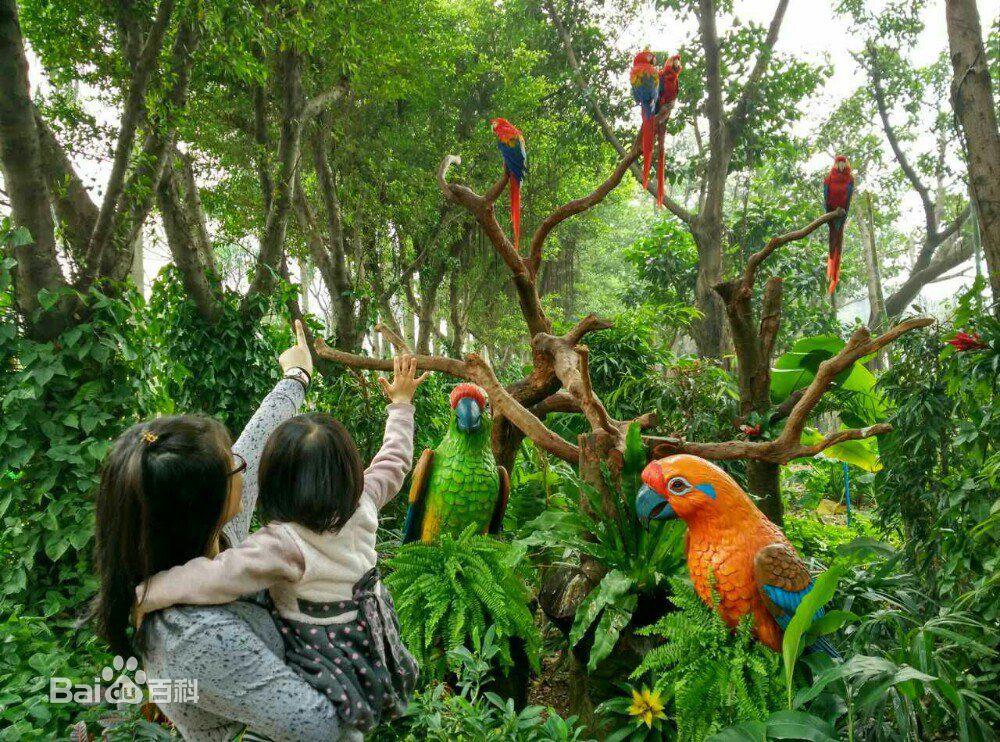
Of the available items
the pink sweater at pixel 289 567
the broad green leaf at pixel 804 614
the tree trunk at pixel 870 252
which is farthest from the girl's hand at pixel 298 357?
the tree trunk at pixel 870 252

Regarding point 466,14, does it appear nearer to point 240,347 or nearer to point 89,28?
point 89,28

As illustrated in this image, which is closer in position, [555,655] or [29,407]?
[29,407]

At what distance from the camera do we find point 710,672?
6.19 ft

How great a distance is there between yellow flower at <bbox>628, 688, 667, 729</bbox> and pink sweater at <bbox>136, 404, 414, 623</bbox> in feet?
3.70

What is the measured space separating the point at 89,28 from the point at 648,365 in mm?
4291

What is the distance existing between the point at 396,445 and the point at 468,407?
134 centimetres

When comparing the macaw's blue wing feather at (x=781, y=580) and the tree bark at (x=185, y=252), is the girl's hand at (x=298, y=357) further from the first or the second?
the tree bark at (x=185, y=252)

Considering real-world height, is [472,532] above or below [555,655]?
above

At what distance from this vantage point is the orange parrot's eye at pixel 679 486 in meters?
2.07

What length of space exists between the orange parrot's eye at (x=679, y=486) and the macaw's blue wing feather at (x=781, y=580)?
268 millimetres

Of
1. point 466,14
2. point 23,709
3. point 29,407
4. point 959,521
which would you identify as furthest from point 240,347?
point 466,14

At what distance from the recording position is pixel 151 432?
950 millimetres

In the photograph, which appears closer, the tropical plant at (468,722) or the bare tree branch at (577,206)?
the tropical plant at (468,722)

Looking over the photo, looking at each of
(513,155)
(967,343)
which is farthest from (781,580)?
(513,155)
